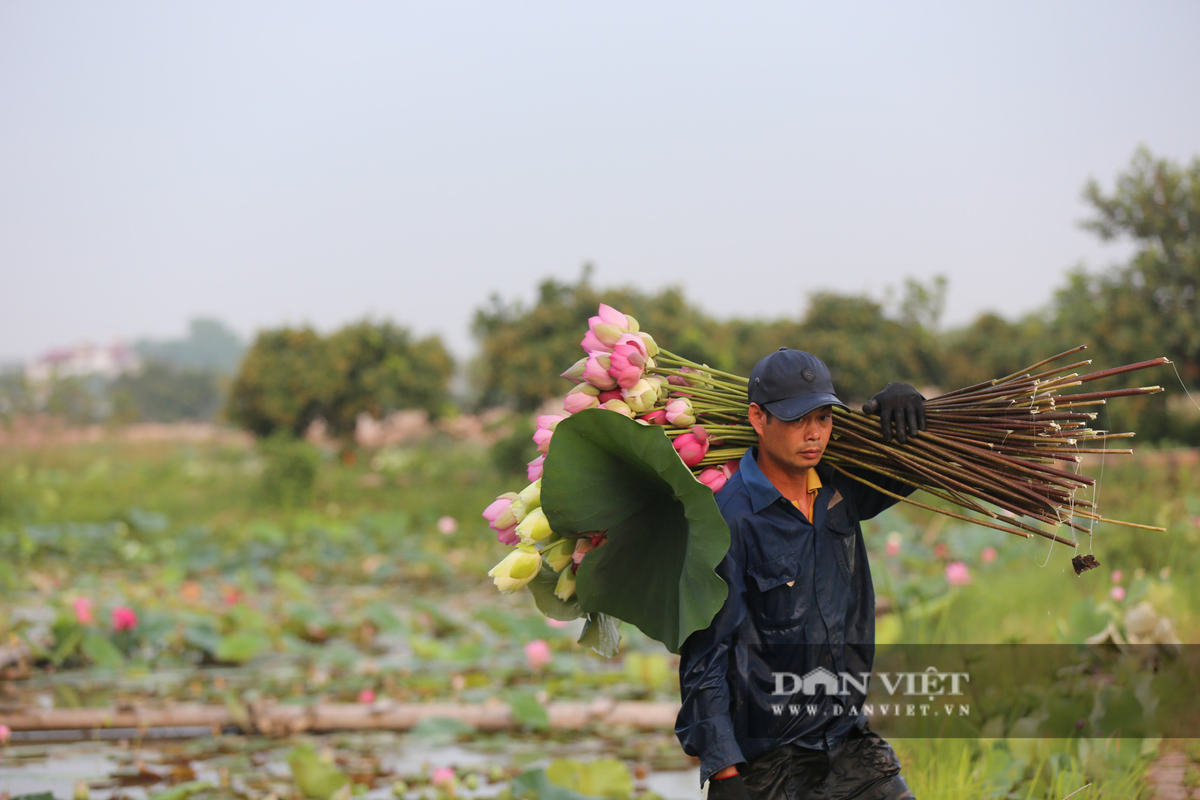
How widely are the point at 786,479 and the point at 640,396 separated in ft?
1.17

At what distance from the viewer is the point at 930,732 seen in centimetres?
312

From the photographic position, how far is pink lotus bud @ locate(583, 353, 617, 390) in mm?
1936

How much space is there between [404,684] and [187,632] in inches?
57.4

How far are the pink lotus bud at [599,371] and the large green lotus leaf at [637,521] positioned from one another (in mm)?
168

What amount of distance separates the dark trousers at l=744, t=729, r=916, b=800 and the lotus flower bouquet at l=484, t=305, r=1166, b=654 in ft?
1.06

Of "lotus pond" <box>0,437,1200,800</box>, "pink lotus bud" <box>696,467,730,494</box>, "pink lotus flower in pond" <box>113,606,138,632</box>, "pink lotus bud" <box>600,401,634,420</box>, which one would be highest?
"pink lotus bud" <box>600,401,634,420</box>

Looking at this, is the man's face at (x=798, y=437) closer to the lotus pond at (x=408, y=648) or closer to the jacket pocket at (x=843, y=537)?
the jacket pocket at (x=843, y=537)

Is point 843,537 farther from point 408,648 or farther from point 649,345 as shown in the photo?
point 408,648

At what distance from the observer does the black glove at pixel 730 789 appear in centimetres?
178

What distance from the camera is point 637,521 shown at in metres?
1.94

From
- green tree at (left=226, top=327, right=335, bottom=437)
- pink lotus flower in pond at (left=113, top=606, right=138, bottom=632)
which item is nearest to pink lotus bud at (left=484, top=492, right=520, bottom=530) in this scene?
pink lotus flower in pond at (left=113, top=606, right=138, bottom=632)

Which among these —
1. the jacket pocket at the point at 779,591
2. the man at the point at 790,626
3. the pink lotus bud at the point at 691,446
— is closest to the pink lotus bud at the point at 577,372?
the pink lotus bud at the point at 691,446

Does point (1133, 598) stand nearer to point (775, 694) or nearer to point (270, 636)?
point (775, 694)

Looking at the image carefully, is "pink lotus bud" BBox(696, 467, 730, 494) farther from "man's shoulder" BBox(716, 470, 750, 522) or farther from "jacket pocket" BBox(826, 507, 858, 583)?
"jacket pocket" BBox(826, 507, 858, 583)
